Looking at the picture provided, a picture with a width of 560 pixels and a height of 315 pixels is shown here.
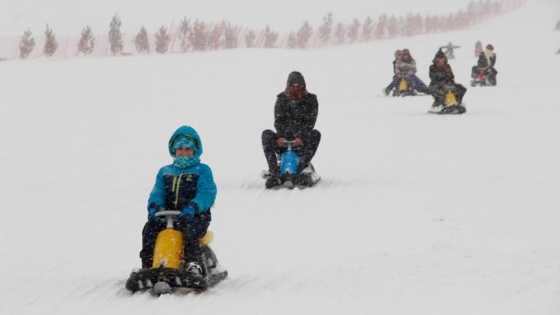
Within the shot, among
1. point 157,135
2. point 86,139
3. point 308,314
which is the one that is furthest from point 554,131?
point 308,314

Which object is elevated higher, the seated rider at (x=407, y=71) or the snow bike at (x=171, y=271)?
the seated rider at (x=407, y=71)

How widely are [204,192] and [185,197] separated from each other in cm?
20

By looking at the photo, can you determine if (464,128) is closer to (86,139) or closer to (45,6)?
(86,139)

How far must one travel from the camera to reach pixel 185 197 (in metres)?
5.84

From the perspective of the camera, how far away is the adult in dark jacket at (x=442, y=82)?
17.4m

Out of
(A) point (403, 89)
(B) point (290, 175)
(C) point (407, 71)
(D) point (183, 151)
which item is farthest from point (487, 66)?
(D) point (183, 151)

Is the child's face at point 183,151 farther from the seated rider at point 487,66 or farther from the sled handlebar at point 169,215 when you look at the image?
the seated rider at point 487,66

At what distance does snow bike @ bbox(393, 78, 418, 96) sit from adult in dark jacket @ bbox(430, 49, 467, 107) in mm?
5302

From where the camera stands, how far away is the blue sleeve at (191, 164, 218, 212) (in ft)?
18.4

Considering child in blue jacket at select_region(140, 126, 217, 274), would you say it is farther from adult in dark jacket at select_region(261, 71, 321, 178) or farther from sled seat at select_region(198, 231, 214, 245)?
adult in dark jacket at select_region(261, 71, 321, 178)

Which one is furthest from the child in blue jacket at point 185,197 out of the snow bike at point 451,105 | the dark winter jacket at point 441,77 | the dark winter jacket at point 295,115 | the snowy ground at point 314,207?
the snow bike at point 451,105

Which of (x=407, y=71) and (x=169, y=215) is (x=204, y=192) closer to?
(x=169, y=215)

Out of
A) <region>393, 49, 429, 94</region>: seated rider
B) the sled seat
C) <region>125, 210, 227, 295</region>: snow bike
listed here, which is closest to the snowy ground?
<region>125, 210, 227, 295</region>: snow bike

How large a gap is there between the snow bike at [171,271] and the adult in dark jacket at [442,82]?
41.2ft
